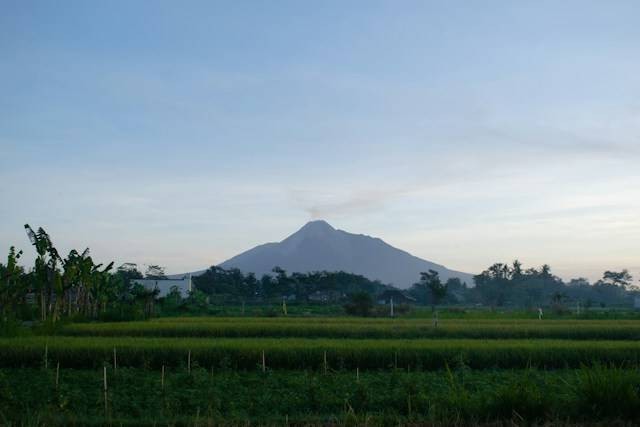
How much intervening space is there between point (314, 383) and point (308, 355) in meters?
3.91

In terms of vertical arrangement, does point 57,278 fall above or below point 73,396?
above

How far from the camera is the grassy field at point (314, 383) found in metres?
10.8

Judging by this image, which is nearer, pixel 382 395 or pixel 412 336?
pixel 382 395

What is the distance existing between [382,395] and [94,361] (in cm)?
914

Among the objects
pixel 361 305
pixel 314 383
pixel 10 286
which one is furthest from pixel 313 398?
pixel 361 305

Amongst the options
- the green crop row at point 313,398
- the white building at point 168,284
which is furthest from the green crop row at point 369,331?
the white building at point 168,284

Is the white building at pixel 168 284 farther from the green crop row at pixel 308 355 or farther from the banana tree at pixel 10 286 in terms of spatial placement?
the green crop row at pixel 308 355

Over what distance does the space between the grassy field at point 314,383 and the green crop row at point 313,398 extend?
0.03m

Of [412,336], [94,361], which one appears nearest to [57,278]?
[94,361]

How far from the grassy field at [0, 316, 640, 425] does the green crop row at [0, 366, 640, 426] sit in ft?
0.08

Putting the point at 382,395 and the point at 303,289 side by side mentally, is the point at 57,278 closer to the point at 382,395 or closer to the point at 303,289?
the point at 382,395

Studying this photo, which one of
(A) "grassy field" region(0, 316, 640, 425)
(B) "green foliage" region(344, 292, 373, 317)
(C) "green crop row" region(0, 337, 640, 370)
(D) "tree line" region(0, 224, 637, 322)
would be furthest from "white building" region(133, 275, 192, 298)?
(C) "green crop row" region(0, 337, 640, 370)

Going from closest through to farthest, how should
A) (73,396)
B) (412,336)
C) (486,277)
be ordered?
1. (73,396)
2. (412,336)
3. (486,277)

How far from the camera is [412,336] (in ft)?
89.6
